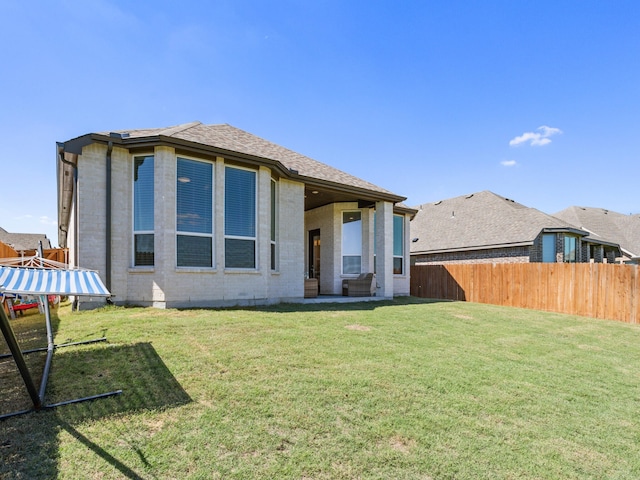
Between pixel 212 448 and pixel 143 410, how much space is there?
0.95m

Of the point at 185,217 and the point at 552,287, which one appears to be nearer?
the point at 185,217

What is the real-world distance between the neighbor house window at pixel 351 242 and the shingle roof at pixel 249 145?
1.73 m

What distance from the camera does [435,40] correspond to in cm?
1273

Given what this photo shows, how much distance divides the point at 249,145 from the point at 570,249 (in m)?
19.5

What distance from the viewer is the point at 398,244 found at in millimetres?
14977

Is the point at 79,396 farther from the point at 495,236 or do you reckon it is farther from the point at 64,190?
the point at 495,236

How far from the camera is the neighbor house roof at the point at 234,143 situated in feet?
26.3

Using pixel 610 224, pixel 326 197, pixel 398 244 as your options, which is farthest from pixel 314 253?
pixel 610 224

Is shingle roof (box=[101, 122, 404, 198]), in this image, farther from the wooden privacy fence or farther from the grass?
the wooden privacy fence

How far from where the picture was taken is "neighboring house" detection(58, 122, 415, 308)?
803 cm

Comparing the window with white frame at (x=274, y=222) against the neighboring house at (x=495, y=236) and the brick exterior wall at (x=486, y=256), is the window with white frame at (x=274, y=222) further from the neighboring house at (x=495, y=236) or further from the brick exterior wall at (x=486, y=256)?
the brick exterior wall at (x=486, y=256)

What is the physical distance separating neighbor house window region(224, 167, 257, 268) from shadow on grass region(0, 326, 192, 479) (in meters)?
4.30

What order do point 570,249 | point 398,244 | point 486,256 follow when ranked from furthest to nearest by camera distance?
point 486,256 → point 570,249 → point 398,244

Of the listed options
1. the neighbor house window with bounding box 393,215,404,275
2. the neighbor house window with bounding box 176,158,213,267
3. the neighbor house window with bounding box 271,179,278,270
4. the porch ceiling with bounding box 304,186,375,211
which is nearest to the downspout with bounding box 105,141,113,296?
the neighbor house window with bounding box 176,158,213,267
